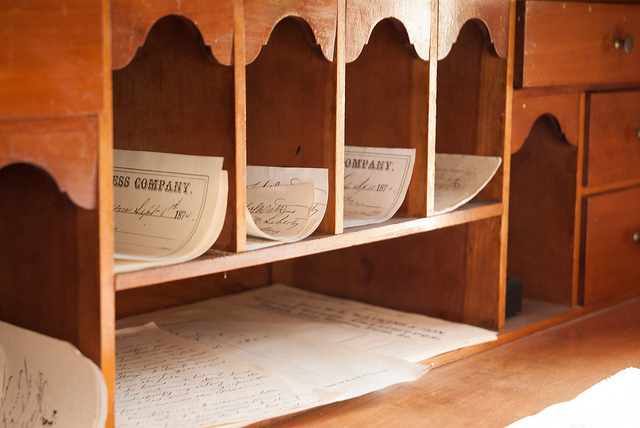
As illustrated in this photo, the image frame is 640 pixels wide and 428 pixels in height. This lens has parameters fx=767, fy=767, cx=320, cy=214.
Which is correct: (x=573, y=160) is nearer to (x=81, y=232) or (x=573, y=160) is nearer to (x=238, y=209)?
(x=238, y=209)

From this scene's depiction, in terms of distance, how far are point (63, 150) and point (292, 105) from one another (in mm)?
354

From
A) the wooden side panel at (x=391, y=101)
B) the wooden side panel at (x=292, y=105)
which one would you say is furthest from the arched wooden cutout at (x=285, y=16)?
the wooden side panel at (x=391, y=101)

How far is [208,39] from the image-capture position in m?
0.79

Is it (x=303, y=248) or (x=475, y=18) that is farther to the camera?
(x=475, y=18)

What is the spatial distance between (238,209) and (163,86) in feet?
0.62

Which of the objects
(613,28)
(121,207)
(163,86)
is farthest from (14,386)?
(613,28)

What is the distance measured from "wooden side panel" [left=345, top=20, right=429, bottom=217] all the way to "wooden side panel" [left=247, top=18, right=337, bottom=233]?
142 millimetres

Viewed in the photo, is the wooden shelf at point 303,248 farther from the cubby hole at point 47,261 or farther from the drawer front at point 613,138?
the drawer front at point 613,138

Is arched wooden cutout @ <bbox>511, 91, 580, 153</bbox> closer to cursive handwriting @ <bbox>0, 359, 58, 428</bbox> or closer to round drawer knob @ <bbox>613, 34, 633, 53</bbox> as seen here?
round drawer knob @ <bbox>613, 34, 633, 53</bbox>

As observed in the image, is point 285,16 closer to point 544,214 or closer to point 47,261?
point 47,261

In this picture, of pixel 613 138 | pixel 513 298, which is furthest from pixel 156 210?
pixel 613 138

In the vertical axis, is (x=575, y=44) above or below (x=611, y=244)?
above

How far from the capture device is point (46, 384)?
746 mm

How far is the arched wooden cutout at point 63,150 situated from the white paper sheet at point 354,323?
53 cm
